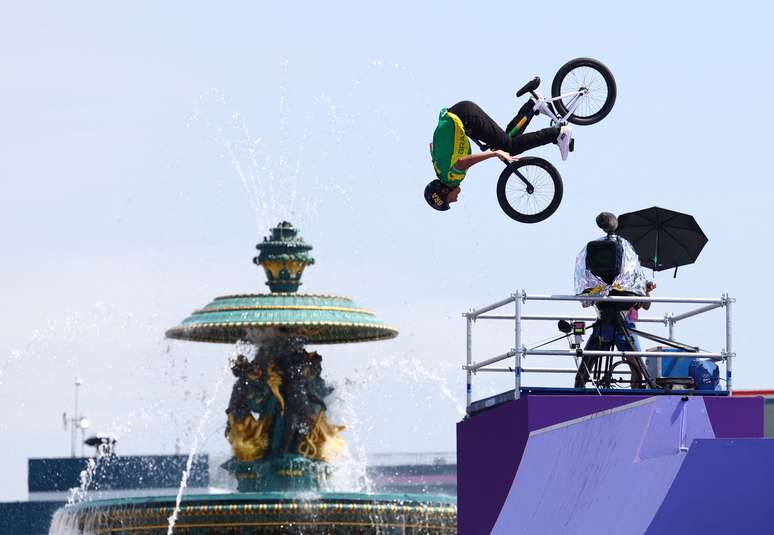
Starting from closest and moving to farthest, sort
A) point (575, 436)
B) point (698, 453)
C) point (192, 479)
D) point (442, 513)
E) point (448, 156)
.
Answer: point (698, 453)
point (575, 436)
point (448, 156)
point (442, 513)
point (192, 479)

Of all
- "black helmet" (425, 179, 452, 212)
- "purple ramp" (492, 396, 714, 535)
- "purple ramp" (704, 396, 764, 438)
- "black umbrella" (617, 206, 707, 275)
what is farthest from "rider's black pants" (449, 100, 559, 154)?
"purple ramp" (492, 396, 714, 535)

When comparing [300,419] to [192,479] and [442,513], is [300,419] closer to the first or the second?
[442,513]

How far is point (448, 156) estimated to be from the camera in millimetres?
19406

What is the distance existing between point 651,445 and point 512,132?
603 cm

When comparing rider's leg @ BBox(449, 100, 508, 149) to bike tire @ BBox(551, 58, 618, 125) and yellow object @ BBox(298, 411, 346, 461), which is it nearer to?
bike tire @ BBox(551, 58, 618, 125)

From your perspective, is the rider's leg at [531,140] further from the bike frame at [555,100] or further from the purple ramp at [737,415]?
the purple ramp at [737,415]

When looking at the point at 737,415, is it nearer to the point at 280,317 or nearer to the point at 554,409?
the point at 554,409

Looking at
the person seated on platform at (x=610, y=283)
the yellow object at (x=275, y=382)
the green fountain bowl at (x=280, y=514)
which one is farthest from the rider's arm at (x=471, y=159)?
the yellow object at (x=275, y=382)

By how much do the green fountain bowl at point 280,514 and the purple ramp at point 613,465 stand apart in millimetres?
22521

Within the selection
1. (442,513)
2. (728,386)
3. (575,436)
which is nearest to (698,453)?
(575,436)

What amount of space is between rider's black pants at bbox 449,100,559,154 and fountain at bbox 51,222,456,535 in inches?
806

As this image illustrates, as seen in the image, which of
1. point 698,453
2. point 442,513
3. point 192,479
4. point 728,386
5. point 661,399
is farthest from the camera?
point 192,479

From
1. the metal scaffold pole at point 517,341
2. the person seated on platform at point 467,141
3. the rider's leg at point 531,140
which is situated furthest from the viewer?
the rider's leg at point 531,140

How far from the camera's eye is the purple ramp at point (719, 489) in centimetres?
1358
